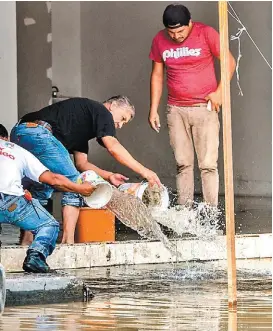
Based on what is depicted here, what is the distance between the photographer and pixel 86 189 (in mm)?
8297

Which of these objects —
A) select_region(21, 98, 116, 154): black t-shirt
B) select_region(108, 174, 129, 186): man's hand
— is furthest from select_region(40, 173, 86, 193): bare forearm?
select_region(108, 174, 129, 186): man's hand

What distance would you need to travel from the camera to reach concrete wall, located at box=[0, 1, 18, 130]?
12.4m

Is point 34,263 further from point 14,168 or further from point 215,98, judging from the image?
point 215,98

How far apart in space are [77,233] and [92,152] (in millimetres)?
5820

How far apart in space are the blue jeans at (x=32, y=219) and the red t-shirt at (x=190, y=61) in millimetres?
3747

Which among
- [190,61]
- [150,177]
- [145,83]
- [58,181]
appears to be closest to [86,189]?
[58,181]

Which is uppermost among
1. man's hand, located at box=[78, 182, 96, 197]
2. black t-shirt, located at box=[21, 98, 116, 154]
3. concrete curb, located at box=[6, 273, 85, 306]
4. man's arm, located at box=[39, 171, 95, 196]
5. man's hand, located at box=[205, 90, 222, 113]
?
man's hand, located at box=[205, 90, 222, 113]

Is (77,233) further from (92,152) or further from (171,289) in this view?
(92,152)

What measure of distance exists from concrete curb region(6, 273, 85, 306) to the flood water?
0.13 m

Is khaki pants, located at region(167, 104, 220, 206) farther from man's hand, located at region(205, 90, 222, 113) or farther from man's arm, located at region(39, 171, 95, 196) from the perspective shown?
man's arm, located at region(39, 171, 95, 196)

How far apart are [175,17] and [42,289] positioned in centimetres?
416

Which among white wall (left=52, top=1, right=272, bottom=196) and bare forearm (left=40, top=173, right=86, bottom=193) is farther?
white wall (left=52, top=1, right=272, bottom=196)

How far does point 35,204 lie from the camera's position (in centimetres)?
830

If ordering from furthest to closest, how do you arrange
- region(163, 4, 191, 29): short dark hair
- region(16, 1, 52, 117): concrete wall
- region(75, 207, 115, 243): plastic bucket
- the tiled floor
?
region(16, 1, 52, 117): concrete wall → region(163, 4, 191, 29): short dark hair → the tiled floor → region(75, 207, 115, 243): plastic bucket
